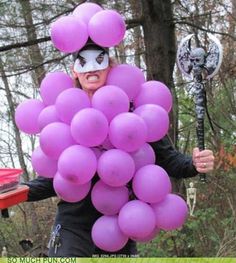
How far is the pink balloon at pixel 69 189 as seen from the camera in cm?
228

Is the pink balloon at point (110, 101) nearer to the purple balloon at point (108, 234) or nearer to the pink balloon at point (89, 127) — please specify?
the pink balloon at point (89, 127)

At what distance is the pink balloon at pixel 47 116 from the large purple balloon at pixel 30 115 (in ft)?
0.27

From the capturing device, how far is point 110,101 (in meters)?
2.26

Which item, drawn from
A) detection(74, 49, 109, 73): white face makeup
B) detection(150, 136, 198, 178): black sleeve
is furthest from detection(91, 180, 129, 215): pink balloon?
detection(74, 49, 109, 73): white face makeup

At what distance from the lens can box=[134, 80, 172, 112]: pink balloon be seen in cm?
244

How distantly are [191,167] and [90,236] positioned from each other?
540mm

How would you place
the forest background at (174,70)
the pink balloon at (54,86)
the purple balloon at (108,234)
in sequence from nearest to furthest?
the purple balloon at (108,234), the pink balloon at (54,86), the forest background at (174,70)

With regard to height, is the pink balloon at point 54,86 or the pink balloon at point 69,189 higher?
the pink balloon at point 54,86

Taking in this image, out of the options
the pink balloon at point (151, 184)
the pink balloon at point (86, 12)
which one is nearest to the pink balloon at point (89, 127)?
the pink balloon at point (151, 184)

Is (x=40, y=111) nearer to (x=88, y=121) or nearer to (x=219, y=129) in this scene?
(x=88, y=121)

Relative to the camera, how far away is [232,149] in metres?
5.07

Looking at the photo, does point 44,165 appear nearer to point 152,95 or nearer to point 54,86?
point 54,86

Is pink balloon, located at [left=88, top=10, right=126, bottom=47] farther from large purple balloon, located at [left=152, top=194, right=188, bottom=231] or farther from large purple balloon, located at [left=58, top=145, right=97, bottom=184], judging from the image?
large purple balloon, located at [left=152, top=194, right=188, bottom=231]

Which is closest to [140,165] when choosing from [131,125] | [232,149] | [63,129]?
[131,125]
